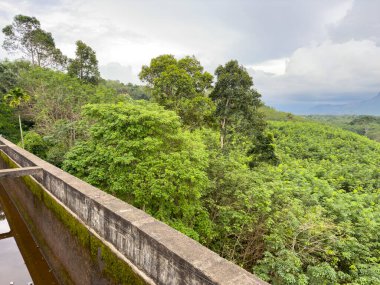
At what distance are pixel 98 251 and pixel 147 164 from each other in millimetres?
3310

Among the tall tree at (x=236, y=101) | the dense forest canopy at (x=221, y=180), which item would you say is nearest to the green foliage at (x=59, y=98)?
the dense forest canopy at (x=221, y=180)

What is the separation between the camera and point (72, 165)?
7.45 meters

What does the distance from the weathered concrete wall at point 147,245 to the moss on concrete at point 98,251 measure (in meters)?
0.05

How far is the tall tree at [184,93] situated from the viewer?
41.5 feet

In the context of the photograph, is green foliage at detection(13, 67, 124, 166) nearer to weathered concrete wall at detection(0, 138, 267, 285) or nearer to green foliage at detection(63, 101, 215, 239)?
green foliage at detection(63, 101, 215, 239)

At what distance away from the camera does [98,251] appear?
3.55 metres

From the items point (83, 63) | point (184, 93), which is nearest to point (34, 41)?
point (83, 63)

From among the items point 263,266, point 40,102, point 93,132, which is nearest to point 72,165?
point 93,132

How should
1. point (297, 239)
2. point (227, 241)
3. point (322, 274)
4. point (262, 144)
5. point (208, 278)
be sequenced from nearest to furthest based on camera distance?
point (208, 278) → point (322, 274) → point (297, 239) → point (227, 241) → point (262, 144)

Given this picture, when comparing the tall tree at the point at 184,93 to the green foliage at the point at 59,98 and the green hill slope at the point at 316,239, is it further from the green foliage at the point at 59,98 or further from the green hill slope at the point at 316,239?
the green hill slope at the point at 316,239

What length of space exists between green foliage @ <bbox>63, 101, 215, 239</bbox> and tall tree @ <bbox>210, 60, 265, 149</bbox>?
19.9 ft

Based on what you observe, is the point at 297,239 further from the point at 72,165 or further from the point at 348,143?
the point at 348,143

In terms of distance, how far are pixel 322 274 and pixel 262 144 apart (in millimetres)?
9114

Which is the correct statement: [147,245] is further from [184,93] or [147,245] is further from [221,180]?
[184,93]
